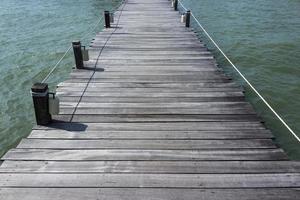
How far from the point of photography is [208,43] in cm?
1697

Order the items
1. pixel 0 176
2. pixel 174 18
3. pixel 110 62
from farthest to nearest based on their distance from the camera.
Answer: pixel 174 18 → pixel 110 62 → pixel 0 176

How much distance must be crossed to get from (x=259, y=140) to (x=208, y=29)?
14.0 m

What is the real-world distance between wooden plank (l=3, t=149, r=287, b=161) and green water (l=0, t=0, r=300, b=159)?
9.59 feet

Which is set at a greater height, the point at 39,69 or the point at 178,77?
the point at 178,77

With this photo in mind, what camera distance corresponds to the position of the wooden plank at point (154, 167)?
5781 millimetres

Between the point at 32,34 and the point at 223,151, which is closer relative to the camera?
the point at 223,151

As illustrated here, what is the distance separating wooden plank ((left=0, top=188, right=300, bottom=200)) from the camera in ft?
17.0

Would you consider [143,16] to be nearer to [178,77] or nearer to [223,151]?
[178,77]

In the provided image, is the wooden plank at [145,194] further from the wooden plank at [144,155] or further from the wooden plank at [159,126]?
the wooden plank at [159,126]

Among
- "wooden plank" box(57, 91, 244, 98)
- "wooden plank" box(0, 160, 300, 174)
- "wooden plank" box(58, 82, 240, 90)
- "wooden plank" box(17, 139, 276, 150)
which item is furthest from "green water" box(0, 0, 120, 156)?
"wooden plank" box(0, 160, 300, 174)

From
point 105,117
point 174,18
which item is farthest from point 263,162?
point 174,18

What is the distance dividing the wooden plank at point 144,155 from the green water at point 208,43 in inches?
115

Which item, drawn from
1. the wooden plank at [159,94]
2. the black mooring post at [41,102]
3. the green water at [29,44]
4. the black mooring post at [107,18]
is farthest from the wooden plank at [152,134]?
the black mooring post at [107,18]

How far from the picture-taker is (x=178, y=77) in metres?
10.1
